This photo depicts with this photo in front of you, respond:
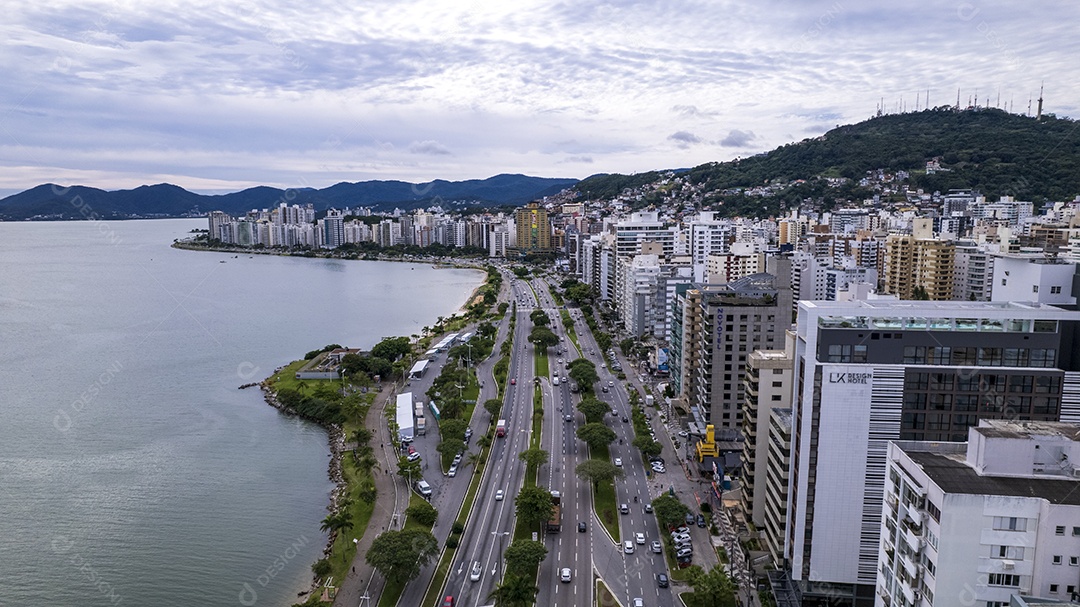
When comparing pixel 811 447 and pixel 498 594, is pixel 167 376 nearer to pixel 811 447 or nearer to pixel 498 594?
pixel 498 594

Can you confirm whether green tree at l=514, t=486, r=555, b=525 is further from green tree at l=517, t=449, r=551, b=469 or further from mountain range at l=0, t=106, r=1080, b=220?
mountain range at l=0, t=106, r=1080, b=220

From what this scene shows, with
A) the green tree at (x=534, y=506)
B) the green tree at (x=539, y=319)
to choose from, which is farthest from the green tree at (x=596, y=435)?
the green tree at (x=539, y=319)

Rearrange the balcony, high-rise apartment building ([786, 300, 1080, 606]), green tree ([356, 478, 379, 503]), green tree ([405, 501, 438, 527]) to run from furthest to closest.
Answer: green tree ([356, 478, 379, 503]) < green tree ([405, 501, 438, 527]) < high-rise apartment building ([786, 300, 1080, 606]) < the balcony

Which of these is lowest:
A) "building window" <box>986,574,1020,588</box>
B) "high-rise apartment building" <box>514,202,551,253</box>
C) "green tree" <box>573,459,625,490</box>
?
"green tree" <box>573,459,625,490</box>

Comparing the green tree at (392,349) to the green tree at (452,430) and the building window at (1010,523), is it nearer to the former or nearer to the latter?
the green tree at (452,430)

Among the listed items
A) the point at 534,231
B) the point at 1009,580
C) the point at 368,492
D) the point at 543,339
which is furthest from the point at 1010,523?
the point at 534,231

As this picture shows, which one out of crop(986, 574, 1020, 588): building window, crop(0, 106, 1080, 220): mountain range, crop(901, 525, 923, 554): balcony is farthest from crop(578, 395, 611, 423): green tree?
crop(0, 106, 1080, 220): mountain range

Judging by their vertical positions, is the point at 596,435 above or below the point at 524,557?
above

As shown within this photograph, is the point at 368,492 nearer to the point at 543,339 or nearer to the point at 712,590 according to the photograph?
the point at 712,590
